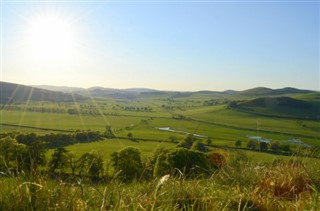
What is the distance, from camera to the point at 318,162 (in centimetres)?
857

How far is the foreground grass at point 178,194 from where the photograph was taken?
4453 mm

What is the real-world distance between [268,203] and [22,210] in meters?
3.84

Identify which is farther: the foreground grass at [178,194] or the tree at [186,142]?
the tree at [186,142]

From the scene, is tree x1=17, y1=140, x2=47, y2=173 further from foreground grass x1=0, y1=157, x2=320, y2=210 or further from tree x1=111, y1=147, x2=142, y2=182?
tree x1=111, y1=147, x2=142, y2=182

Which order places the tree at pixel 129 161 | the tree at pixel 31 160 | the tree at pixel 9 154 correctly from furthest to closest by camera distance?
the tree at pixel 129 161 < the tree at pixel 9 154 < the tree at pixel 31 160

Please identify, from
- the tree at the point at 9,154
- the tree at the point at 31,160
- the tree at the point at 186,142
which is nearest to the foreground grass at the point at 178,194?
the tree at the point at 31,160

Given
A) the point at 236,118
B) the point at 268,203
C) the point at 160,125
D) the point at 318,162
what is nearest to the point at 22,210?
the point at 268,203


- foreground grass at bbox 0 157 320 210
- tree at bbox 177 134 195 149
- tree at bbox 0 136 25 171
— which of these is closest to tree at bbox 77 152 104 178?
foreground grass at bbox 0 157 320 210

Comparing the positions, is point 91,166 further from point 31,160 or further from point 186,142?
point 186,142

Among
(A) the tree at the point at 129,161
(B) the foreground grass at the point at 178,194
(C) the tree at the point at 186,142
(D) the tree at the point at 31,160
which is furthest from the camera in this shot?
(C) the tree at the point at 186,142

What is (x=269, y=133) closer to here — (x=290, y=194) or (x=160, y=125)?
(x=160, y=125)

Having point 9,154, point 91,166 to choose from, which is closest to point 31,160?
point 91,166

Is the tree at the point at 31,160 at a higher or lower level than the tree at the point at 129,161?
higher

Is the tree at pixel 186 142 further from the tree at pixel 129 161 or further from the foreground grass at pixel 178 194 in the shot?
the foreground grass at pixel 178 194
